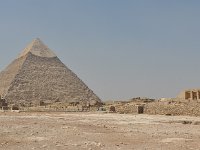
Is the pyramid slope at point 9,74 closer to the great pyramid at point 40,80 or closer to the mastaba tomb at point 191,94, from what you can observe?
the great pyramid at point 40,80

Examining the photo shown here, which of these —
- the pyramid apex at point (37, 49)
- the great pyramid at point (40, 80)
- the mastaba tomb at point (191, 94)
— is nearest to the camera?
the mastaba tomb at point (191, 94)

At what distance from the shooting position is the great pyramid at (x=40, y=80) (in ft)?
278

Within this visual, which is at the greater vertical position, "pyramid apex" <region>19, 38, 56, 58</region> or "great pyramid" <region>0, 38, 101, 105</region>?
"pyramid apex" <region>19, 38, 56, 58</region>

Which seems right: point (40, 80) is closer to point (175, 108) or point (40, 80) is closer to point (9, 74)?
point (9, 74)

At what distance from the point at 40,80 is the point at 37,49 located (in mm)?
9188

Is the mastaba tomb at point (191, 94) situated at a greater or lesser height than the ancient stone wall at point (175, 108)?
greater

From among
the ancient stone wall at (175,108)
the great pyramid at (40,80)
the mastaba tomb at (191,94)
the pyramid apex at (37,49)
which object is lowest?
the ancient stone wall at (175,108)

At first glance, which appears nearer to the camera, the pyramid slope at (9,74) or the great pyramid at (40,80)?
the great pyramid at (40,80)

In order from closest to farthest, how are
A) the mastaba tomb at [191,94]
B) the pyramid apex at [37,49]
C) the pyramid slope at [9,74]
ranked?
the mastaba tomb at [191,94] < the pyramid slope at [9,74] < the pyramid apex at [37,49]

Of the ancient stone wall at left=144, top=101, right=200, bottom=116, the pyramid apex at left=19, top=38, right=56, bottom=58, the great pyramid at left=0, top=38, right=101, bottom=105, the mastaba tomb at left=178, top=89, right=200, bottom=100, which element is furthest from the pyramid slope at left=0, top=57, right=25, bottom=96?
the ancient stone wall at left=144, top=101, right=200, bottom=116

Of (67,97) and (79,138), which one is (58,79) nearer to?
(67,97)

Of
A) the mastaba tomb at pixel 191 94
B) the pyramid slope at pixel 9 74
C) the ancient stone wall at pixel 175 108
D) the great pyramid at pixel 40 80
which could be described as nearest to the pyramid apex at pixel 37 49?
the great pyramid at pixel 40 80

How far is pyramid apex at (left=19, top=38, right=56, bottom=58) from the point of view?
9681 cm

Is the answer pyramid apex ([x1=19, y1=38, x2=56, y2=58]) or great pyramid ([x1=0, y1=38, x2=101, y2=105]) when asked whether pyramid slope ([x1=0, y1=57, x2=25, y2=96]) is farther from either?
pyramid apex ([x1=19, y1=38, x2=56, y2=58])
